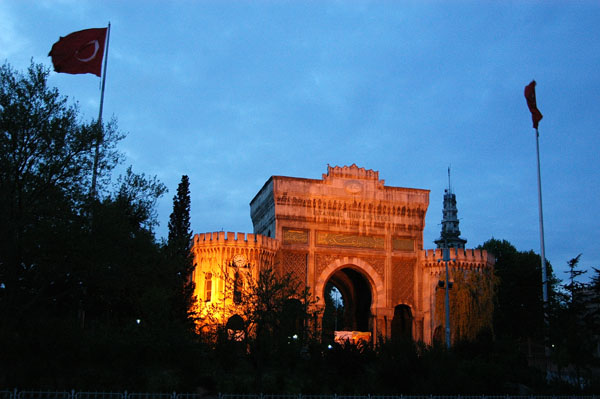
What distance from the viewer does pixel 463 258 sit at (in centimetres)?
3716

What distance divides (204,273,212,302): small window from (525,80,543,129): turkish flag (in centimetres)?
2054

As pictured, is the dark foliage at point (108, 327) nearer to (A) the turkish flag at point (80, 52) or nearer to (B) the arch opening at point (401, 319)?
(A) the turkish flag at point (80, 52)

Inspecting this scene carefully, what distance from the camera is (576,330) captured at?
23547mm

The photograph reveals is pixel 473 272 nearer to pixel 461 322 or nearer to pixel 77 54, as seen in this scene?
pixel 461 322

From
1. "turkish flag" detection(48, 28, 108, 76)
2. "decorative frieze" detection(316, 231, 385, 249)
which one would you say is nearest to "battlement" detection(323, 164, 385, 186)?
"decorative frieze" detection(316, 231, 385, 249)

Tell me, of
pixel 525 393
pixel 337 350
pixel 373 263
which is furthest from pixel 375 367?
pixel 373 263

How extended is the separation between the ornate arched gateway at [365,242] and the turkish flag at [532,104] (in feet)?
26.9

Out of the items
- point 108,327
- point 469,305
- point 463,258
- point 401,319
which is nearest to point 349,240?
point 401,319

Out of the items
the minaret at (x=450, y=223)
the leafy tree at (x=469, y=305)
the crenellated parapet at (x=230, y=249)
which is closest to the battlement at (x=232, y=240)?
the crenellated parapet at (x=230, y=249)

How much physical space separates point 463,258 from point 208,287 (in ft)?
50.3

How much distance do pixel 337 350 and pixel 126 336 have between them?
8.31 metres

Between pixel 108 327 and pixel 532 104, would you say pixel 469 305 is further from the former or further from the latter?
pixel 108 327

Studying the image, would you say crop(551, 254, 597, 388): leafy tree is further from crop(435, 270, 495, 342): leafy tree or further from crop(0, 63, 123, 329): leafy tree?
crop(0, 63, 123, 329): leafy tree

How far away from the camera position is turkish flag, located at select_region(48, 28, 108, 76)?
24.3 m
